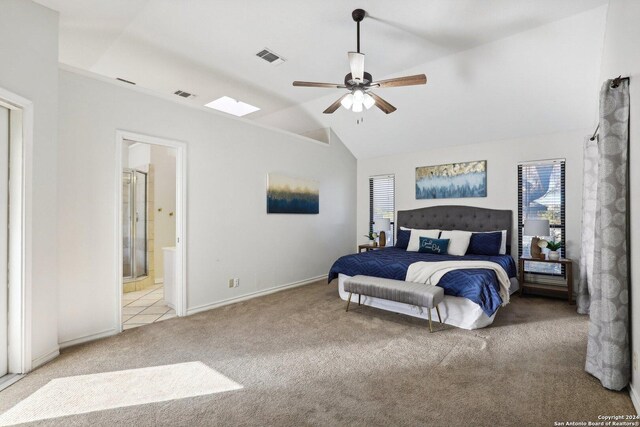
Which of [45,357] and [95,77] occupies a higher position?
[95,77]

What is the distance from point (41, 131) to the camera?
7.98ft

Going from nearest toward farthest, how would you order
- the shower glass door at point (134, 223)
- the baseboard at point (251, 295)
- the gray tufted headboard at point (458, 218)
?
the baseboard at point (251, 295) → the gray tufted headboard at point (458, 218) → the shower glass door at point (134, 223)

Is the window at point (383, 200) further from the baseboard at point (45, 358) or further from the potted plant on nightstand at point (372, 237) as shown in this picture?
the baseboard at point (45, 358)

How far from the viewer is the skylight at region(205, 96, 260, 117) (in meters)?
5.18

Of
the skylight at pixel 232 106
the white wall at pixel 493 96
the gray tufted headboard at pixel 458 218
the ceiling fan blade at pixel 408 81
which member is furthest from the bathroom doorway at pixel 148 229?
the gray tufted headboard at pixel 458 218

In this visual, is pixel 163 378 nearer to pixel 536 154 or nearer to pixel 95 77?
pixel 95 77

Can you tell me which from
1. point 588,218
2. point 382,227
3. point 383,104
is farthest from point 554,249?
point 383,104

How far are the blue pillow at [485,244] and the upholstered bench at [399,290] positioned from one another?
1.79 m

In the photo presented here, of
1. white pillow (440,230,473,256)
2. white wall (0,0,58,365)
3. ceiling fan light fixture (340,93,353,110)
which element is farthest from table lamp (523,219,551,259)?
white wall (0,0,58,365)

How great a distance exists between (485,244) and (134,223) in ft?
18.8

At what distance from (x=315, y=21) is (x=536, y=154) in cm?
383

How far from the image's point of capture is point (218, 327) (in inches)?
127

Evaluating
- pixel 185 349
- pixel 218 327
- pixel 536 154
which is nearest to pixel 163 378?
pixel 185 349

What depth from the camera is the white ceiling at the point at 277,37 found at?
2793 mm
